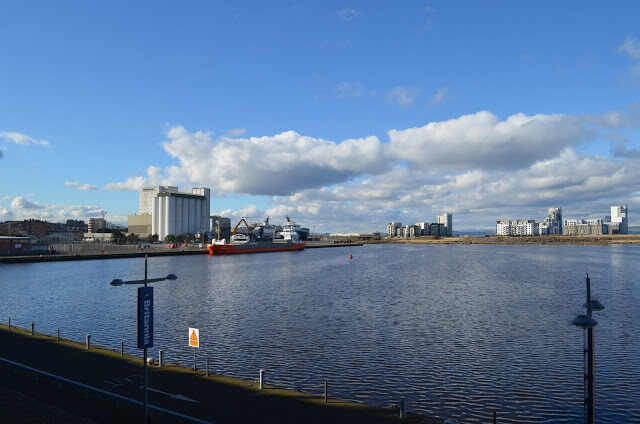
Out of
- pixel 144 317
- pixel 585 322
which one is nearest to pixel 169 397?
pixel 144 317

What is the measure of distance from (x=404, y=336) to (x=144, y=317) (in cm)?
2416

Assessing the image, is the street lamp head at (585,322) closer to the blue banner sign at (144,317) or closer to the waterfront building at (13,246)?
the blue banner sign at (144,317)

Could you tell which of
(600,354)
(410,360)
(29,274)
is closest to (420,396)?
(410,360)

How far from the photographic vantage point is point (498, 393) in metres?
22.2

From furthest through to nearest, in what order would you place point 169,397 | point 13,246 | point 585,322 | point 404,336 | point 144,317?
point 13,246, point 404,336, point 169,397, point 144,317, point 585,322

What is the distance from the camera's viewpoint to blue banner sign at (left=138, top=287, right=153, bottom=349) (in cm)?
1641

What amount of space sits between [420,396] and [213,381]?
36.9 feet

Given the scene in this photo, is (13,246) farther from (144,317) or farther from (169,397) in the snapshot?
(144,317)

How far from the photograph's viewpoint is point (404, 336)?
3472cm

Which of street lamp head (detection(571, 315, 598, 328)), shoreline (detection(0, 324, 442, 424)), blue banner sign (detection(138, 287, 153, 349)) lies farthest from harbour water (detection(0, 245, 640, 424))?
street lamp head (detection(571, 315, 598, 328))

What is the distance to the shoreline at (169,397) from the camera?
53.3ft

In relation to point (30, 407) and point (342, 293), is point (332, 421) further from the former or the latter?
point (342, 293)

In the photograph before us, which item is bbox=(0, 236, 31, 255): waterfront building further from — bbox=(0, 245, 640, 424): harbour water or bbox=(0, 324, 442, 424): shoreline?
bbox=(0, 324, 442, 424): shoreline

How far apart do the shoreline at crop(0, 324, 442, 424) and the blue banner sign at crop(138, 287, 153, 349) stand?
2837mm
